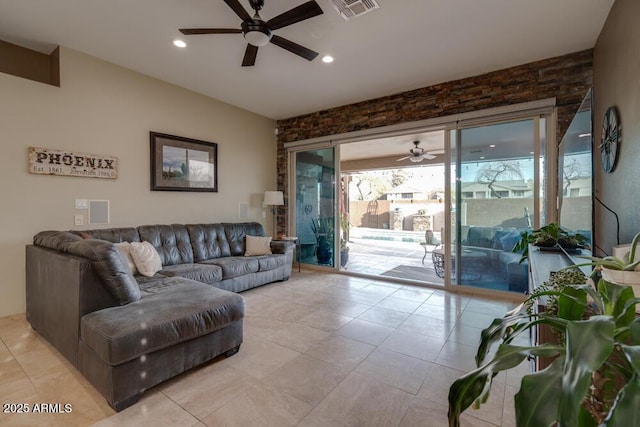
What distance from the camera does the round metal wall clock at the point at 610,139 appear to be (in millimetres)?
2129

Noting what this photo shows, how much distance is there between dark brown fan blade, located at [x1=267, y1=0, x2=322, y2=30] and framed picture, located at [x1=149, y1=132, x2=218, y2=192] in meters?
2.53

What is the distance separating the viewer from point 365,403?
5.89 feet

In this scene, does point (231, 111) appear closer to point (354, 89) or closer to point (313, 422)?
point (354, 89)

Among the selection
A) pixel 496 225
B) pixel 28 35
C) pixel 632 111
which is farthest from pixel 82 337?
pixel 496 225

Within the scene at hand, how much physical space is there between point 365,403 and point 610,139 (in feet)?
8.65

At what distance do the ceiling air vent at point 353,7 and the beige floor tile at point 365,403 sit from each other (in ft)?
9.45

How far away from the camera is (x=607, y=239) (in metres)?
2.42

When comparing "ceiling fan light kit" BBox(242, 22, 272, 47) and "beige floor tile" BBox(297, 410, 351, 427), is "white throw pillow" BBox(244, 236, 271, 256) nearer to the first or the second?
"ceiling fan light kit" BBox(242, 22, 272, 47)

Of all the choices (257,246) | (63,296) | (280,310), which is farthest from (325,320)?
(63,296)

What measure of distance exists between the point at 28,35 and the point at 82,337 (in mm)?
3215

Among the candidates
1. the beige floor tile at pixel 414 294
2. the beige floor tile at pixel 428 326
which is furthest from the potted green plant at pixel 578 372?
the beige floor tile at pixel 414 294

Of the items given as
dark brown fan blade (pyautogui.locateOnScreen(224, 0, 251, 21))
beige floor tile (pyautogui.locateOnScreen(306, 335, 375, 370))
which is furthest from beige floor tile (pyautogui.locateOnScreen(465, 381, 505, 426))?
dark brown fan blade (pyautogui.locateOnScreen(224, 0, 251, 21))

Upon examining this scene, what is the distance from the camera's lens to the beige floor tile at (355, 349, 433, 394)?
78.5 inches

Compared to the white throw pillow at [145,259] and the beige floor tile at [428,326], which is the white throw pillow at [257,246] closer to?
the white throw pillow at [145,259]
